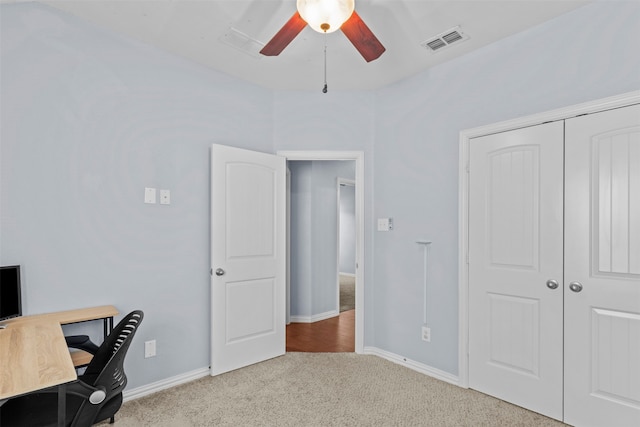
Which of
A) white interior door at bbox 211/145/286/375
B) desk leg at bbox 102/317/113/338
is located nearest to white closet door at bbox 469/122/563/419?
white interior door at bbox 211/145/286/375

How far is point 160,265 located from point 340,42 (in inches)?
88.4

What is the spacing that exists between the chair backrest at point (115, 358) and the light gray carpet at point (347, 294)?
12.5 ft

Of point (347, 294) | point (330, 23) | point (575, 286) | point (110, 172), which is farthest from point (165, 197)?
point (347, 294)

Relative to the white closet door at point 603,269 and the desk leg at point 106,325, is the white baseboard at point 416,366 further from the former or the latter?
the desk leg at point 106,325

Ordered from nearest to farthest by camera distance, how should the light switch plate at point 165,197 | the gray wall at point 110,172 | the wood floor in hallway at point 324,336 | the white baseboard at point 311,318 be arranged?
the gray wall at point 110,172 < the light switch plate at point 165,197 < the wood floor in hallway at point 324,336 < the white baseboard at point 311,318

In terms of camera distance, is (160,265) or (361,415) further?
(160,265)

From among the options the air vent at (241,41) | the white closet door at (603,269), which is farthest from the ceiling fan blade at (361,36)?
the white closet door at (603,269)

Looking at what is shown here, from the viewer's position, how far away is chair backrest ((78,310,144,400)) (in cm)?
169

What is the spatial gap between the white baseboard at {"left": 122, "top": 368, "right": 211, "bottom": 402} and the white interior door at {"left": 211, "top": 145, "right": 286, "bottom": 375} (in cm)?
11

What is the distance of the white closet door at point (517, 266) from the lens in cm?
246

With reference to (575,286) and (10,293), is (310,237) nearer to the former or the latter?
(575,286)

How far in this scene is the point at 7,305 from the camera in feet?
6.82

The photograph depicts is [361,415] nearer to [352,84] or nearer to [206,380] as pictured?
[206,380]

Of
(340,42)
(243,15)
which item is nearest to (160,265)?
(243,15)
